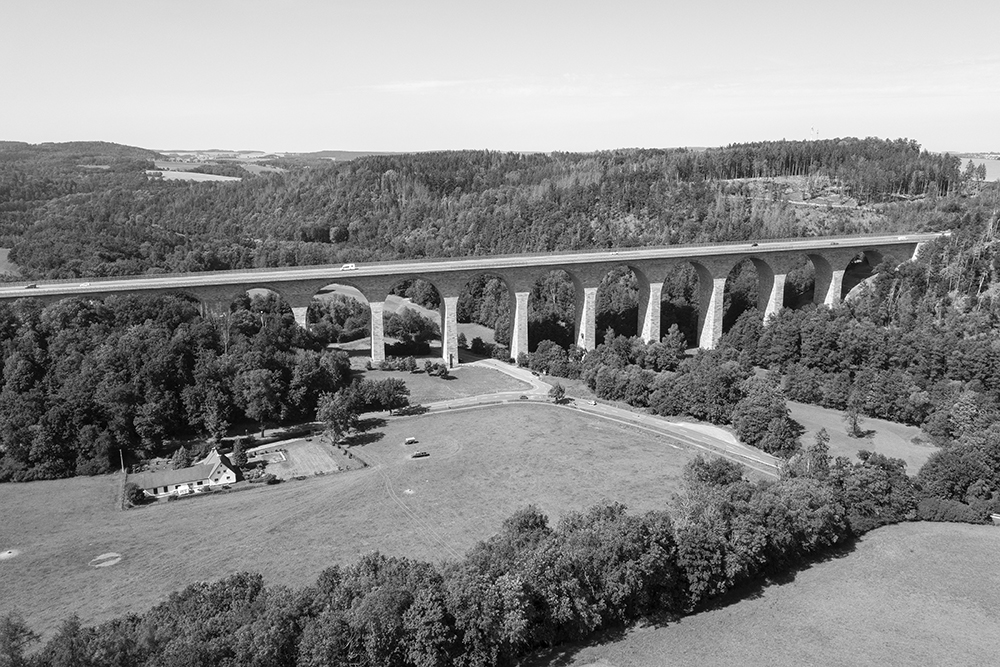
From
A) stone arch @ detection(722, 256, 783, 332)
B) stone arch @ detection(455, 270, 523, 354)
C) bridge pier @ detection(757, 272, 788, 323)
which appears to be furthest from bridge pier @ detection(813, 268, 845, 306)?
stone arch @ detection(455, 270, 523, 354)

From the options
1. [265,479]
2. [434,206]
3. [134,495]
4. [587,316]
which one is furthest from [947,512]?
[434,206]

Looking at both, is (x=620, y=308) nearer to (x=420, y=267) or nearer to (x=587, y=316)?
(x=587, y=316)

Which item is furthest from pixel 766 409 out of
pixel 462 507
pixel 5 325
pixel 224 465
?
pixel 5 325

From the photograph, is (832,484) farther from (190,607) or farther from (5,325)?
(5,325)

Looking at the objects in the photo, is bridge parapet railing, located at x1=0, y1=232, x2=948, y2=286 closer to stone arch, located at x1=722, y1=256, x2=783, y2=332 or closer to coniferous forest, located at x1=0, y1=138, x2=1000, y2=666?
stone arch, located at x1=722, y1=256, x2=783, y2=332

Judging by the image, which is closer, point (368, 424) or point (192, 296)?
point (368, 424)
